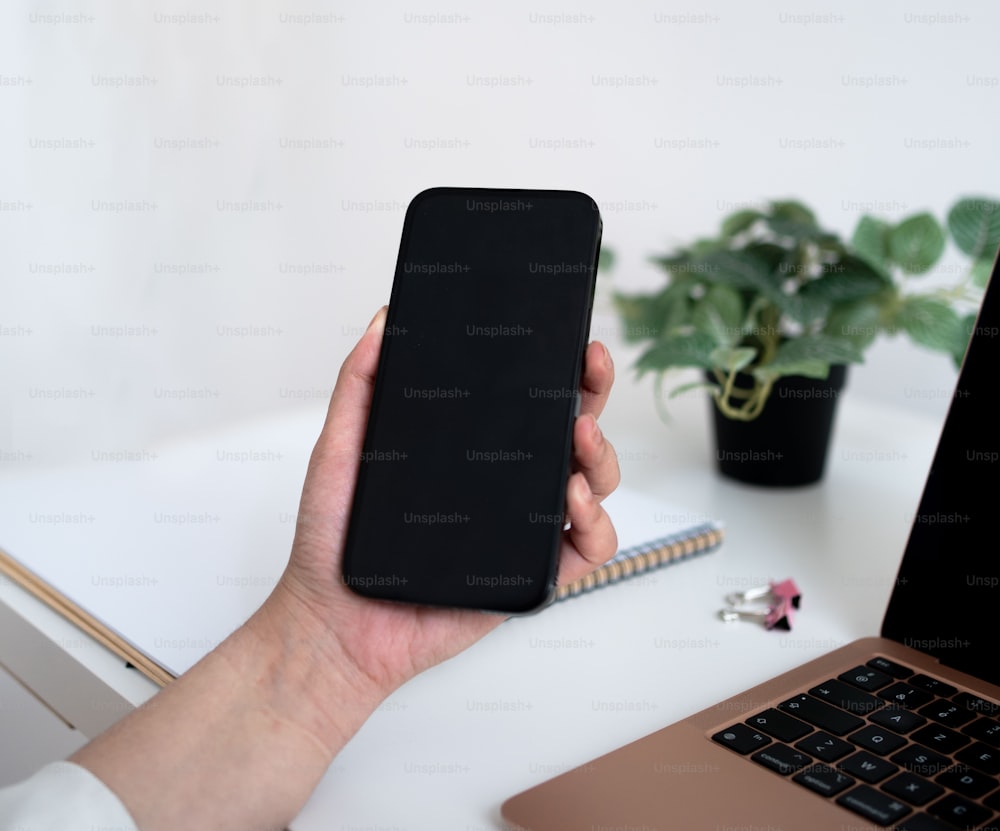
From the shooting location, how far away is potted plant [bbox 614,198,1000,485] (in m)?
0.89

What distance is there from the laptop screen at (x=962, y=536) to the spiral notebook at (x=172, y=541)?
21cm

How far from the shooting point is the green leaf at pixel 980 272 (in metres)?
0.88

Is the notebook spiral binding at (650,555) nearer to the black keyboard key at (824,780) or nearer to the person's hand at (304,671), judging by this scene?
the person's hand at (304,671)

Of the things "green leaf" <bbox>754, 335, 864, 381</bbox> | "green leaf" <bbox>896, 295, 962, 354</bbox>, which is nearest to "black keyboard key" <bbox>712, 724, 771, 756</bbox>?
"green leaf" <bbox>754, 335, 864, 381</bbox>

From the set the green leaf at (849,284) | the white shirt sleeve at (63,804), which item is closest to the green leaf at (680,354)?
the green leaf at (849,284)

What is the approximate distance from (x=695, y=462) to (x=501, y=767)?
0.58m

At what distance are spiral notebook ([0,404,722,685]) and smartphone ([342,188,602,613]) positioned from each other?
0.19 meters

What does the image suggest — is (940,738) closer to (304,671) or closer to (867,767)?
(867,767)

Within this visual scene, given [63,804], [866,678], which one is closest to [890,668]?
[866,678]

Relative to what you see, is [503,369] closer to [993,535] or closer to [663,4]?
[993,535]

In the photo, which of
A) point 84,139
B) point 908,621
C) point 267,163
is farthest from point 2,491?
Answer: point 908,621

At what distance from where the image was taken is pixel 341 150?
1.46m

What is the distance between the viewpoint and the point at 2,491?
92 cm

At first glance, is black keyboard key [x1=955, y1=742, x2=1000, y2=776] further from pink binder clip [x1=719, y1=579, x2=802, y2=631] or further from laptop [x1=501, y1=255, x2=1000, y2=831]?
pink binder clip [x1=719, y1=579, x2=802, y2=631]
